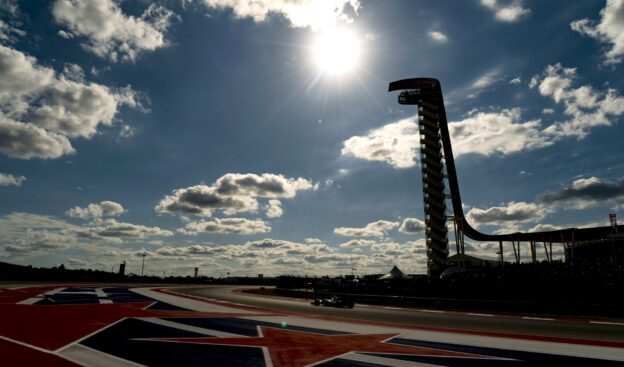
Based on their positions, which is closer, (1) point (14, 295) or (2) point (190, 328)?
(2) point (190, 328)

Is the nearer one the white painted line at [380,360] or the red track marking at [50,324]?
the white painted line at [380,360]

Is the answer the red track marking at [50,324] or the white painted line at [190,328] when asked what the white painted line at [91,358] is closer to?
the red track marking at [50,324]

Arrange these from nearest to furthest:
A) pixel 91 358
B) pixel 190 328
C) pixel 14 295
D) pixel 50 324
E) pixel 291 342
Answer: pixel 91 358 < pixel 291 342 < pixel 190 328 < pixel 50 324 < pixel 14 295

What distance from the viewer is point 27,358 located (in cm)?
970

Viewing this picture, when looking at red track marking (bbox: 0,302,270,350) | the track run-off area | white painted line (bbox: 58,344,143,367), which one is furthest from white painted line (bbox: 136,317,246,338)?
white painted line (bbox: 58,344,143,367)

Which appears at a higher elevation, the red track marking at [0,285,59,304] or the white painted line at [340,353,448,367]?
the red track marking at [0,285,59,304]

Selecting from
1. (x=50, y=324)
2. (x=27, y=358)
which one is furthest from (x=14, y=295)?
(x=27, y=358)

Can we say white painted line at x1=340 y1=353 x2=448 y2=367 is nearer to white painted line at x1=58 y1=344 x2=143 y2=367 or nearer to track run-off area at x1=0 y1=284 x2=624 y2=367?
track run-off area at x1=0 y1=284 x2=624 y2=367

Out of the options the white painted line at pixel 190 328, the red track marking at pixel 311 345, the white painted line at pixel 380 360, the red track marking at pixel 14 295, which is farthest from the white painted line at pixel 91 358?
the red track marking at pixel 14 295

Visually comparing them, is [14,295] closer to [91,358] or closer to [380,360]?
[91,358]

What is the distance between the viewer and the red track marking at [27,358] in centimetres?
917

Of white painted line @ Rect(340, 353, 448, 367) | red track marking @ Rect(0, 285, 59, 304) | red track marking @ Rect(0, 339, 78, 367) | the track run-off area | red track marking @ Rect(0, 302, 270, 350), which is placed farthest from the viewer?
red track marking @ Rect(0, 285, 59, 304)

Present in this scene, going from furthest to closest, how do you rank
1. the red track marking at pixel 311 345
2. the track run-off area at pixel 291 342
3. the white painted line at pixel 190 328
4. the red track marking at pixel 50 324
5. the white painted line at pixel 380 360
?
the white painted line at pixel 190 328 → the red track marking at pixel 50 324 → the red track marking at pixel 311 345 → the track run-off area at pixel 291 342 → the white painted line at pixel 380 360

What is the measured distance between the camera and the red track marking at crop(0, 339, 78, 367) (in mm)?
9172
